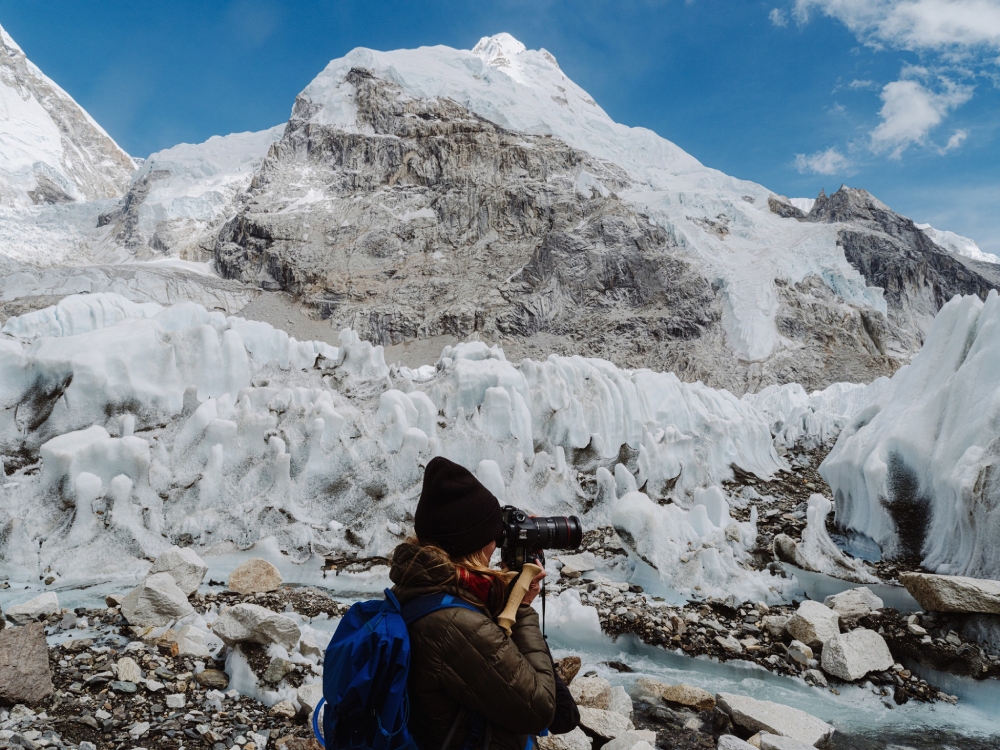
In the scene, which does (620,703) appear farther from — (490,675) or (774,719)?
(490,675)

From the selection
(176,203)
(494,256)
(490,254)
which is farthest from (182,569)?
(176,203)

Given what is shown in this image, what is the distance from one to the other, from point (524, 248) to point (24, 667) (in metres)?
66.1

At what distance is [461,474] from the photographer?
6.47 ft

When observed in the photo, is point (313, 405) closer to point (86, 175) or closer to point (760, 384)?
point (760, 384)

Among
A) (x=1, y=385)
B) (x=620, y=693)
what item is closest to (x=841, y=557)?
(x=620, y=693)

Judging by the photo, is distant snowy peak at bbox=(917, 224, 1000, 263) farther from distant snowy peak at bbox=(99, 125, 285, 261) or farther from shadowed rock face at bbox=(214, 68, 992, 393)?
distant snowy peak at bbox=(99, 125, 285, 261)

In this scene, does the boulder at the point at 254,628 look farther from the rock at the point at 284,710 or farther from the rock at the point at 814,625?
the rock at the point at 814,625

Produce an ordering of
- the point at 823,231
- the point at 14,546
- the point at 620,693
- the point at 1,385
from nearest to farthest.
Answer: the point at 620,693 < the point at 14,546 < the point at 1,385 < the point at 823,231

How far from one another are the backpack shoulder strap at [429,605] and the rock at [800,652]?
448 centimetres

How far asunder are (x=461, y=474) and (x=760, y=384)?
5437 cm

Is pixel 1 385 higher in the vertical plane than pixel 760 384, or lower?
lower

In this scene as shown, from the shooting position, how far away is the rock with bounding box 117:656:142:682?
3797 mm

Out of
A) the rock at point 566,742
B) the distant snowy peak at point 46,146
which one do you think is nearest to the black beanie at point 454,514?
the rock at point 566,742

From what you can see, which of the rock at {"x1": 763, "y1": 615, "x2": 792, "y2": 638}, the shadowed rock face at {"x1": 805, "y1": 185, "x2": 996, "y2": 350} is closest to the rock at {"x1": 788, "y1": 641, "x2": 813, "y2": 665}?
the rock at {"x1": 763, "y1": 615, "x2": 792, "y2": 638}
